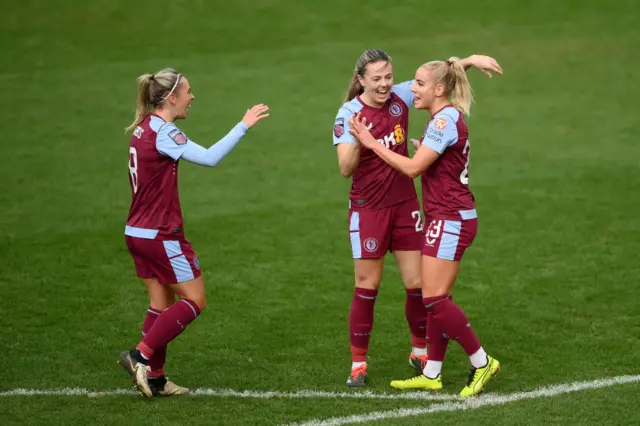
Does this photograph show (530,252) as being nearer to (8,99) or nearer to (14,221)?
(14,221)

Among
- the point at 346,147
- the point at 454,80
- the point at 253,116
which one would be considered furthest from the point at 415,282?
the point at 253,116

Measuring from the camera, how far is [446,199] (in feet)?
24.9

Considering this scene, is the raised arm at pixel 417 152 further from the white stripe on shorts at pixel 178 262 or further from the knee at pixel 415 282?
the white stripe on shorts at pixel 178 262

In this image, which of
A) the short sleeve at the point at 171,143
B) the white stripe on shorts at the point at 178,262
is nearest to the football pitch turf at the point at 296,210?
the white stripe on shorts at the point at 178,262

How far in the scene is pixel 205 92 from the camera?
18.7 metres

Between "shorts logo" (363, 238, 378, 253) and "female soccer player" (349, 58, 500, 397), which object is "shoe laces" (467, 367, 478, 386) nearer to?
"female soccer player" (349, 58, 500, 397)

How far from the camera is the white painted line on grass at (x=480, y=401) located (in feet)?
23.4

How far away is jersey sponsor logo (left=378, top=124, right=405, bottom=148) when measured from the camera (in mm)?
7914

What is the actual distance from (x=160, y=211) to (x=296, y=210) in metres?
5.72

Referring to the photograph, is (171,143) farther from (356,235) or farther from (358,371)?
(358,371)

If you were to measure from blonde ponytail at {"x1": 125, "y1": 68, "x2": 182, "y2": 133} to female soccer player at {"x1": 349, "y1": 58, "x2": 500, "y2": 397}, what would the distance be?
1.25 m

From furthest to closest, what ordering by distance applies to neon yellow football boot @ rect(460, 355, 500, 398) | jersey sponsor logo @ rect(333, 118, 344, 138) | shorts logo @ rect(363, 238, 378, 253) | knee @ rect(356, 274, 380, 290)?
knee @ rect(356, 274, 380, 290), shorts logo @ rect(363, 238, 378, 253), jersey sponsor logo @ rect(333, 118, 344, 138), neon yellow football boot @ rect(460, 355, 500, 398)

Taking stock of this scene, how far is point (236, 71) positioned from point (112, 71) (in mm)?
2204

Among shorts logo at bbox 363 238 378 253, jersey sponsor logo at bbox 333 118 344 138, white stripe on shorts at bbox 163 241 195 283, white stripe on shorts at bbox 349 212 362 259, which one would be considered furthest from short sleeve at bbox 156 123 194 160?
shorts logo at bbox 363 238 378 253
